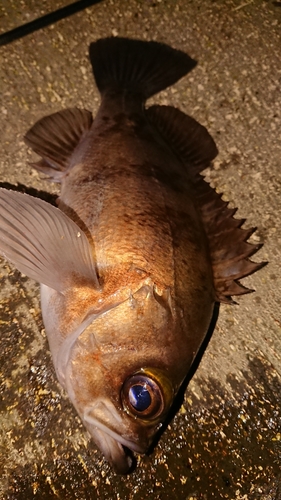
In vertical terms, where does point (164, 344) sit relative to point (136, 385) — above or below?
above

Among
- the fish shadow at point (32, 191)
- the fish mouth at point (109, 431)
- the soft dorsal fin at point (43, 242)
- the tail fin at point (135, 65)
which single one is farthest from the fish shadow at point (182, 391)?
the tail fin at point (135, 65)

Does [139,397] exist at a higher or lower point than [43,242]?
lower

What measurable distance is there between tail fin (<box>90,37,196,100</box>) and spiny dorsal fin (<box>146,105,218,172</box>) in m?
0.21

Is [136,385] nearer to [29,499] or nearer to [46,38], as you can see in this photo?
[29,499]

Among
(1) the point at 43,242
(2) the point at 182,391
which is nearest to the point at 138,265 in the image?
(1) the point at 43,242

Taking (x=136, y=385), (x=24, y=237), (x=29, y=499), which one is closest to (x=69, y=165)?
(x=24, y=237)

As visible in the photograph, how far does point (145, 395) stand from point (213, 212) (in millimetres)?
998

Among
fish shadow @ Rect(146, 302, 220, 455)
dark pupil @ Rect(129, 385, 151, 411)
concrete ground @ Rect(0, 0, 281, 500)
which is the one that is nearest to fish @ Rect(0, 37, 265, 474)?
dark pupil @ Rect(129, 385, 151, 411)

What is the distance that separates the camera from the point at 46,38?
2.71 metres

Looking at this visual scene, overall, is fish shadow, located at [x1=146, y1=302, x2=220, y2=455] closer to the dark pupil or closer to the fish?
the fish

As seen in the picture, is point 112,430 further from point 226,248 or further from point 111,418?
point 226,248

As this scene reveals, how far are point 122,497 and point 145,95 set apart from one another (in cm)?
230

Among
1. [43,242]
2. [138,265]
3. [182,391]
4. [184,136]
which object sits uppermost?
[184,136]

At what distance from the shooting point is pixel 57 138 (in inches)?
90.9
